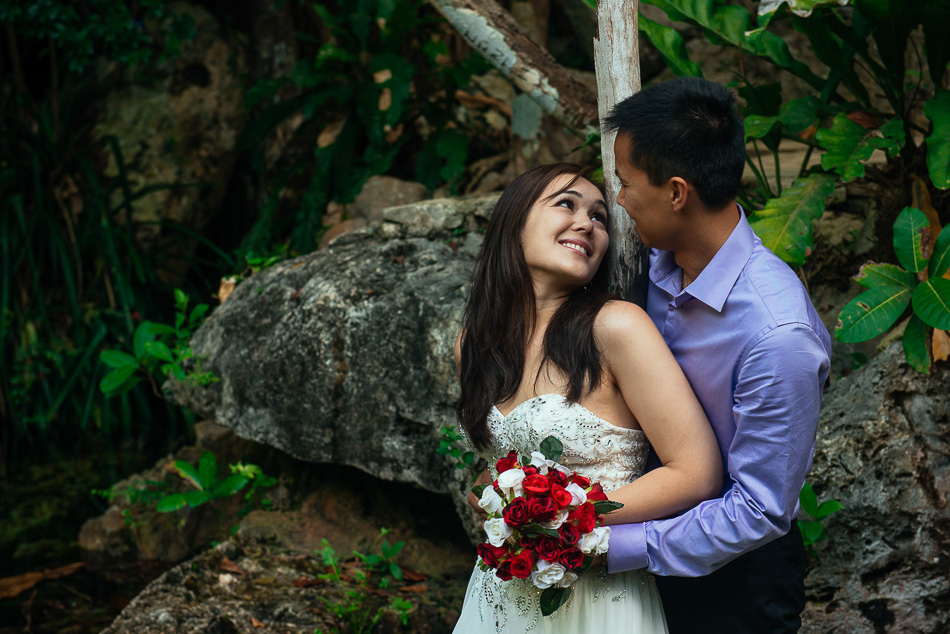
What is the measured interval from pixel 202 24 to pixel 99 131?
1.36 metres

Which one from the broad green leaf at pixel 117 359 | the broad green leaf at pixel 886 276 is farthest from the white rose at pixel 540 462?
the broad green leaf at pixel 117 359

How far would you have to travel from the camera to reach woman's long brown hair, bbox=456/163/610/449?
188cm

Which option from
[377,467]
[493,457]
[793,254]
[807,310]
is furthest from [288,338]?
[807,310]

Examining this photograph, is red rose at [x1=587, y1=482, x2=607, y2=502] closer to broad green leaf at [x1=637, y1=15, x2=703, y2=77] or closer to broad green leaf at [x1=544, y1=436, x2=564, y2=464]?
broad green leaf at [x1=544, y1=436, x2=564, y2=464]

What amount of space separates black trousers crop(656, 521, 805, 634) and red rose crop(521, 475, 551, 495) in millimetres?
531

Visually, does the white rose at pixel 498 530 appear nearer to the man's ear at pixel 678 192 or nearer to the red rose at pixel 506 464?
the red rose at pixel 506 464

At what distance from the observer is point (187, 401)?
4023mm

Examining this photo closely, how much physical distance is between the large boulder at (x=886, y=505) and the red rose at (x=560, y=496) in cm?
148

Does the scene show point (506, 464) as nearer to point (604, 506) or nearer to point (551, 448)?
point (551, 448)

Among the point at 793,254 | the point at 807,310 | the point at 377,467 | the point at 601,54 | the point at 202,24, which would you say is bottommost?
the point at 377,467

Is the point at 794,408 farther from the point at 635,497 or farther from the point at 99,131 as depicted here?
the point at 99,131

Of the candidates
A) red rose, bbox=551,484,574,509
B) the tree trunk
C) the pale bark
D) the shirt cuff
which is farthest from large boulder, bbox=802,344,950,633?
the pale bark

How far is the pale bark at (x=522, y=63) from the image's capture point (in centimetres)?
377

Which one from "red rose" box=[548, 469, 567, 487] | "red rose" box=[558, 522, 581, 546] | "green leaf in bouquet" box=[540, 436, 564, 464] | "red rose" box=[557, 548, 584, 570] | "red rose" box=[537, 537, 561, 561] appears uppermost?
"green leaf in bouquet" box=[540, 436, 564, 464]
